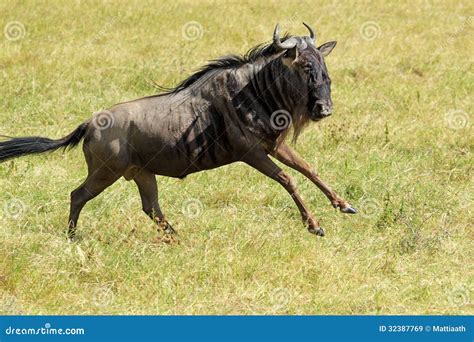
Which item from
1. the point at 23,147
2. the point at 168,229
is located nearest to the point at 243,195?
the point at 168,229

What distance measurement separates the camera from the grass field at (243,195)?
6695 mm

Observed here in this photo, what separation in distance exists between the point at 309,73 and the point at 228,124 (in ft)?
2.76

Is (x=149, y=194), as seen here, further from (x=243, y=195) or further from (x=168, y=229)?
(x=243, y=195)

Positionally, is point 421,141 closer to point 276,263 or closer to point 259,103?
point 259,103

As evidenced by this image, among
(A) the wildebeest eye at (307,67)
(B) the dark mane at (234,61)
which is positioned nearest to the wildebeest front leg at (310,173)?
(A) the wildebeest eye at (307,67)

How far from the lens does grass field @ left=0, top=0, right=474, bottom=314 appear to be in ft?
22.0

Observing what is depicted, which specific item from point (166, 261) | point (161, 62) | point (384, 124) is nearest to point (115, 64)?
point (161, 62)

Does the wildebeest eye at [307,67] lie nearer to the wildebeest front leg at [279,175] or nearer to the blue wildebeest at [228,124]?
the blue wildebeest at [228,124]

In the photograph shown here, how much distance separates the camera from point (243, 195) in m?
9.30

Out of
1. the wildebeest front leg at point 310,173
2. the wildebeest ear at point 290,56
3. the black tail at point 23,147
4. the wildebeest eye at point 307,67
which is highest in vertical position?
the wildebeest ear at point 290,56

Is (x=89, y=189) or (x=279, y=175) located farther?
(x=89, y=189)

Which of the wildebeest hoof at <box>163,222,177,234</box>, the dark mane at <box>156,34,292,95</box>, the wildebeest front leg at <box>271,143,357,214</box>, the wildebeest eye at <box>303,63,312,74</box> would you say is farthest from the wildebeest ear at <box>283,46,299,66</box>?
the wildebeest hoof at <box>163,222,177,234</box>

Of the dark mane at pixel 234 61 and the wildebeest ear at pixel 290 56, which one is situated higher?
the wildebeest ear at pixel 290 56

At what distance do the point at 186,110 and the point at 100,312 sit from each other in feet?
7.54
